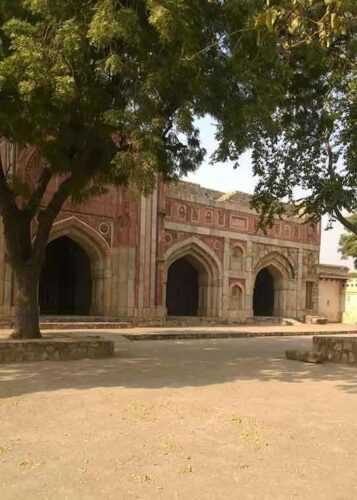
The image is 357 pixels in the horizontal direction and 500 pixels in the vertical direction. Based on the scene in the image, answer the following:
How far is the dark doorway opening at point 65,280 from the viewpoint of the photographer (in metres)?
20.8

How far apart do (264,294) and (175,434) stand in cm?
2313

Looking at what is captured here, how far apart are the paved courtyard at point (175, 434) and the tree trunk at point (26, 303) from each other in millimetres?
1809

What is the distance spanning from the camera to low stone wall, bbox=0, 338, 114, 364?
8672 millimetres

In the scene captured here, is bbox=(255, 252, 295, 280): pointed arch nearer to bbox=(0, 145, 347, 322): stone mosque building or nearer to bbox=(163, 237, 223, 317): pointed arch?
bbox=(0, 145, 347, 322): stone mosque building

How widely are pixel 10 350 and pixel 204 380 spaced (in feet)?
11.1

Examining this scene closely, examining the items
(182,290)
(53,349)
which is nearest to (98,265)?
(182,290)

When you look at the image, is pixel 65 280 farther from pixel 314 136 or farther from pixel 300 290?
pixel 314 136

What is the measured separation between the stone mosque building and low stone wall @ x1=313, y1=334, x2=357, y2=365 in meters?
4.50

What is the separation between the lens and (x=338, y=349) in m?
9.90

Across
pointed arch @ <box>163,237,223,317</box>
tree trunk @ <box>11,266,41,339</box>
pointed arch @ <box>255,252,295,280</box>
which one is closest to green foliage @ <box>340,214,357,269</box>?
pointed arch @ <box>255,252,295,280</box>

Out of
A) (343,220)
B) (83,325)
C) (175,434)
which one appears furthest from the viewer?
(83,325)

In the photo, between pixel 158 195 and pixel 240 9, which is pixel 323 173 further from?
pixel 158 195

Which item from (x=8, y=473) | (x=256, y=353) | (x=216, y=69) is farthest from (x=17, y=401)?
(x=256, y=353)

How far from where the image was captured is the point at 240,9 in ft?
24.8
